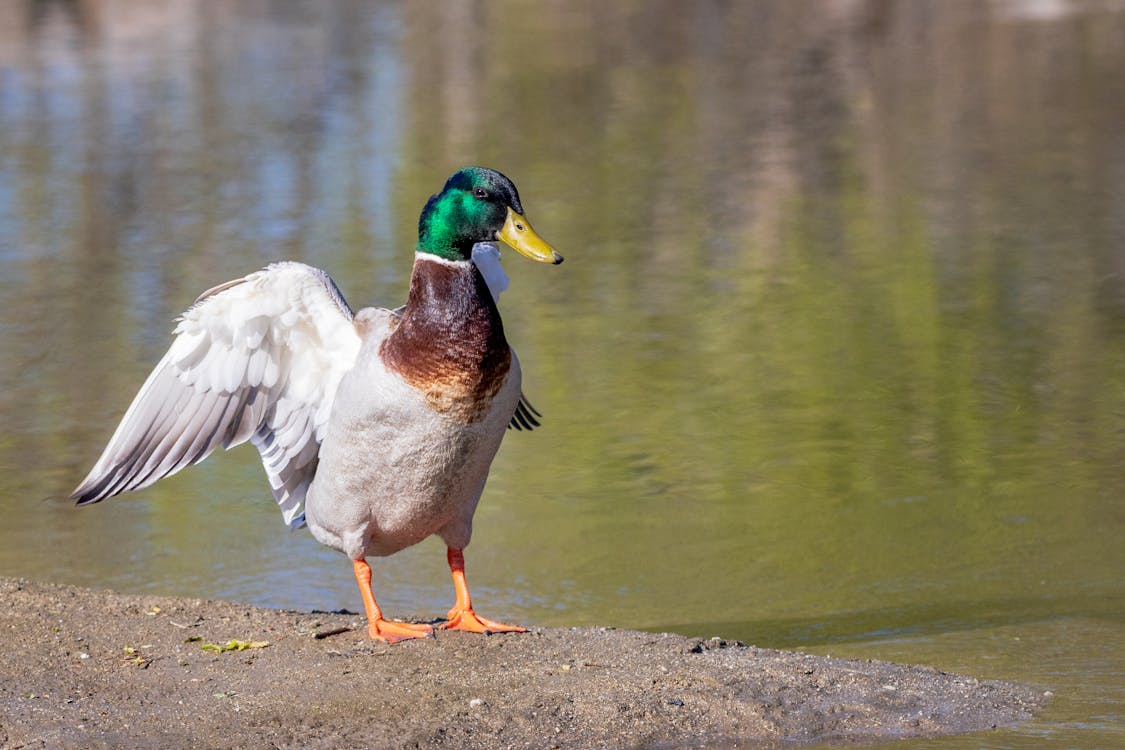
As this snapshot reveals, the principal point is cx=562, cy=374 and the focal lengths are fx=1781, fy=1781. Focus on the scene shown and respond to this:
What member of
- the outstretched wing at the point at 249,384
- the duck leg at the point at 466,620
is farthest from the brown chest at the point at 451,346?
the duck leg at the point at 466,620

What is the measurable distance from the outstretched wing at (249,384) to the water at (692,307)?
100 centimetres

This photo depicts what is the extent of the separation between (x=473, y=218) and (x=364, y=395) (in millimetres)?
593

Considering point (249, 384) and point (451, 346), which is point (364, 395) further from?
point (249, 384)

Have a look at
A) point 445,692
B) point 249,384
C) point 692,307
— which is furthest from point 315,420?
point 692,307

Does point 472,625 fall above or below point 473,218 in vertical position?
below

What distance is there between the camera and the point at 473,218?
509 cm

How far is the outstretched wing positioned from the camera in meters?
5.26

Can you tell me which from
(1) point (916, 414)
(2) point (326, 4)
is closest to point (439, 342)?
(1) point (916, 414)

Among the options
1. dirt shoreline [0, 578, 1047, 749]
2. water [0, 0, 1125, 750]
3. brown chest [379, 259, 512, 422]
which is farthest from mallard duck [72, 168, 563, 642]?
water [0, 0, 1125, 750]

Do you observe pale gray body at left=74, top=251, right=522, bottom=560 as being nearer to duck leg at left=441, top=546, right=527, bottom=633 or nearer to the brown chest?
the brown chest

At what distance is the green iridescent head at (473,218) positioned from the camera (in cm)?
509

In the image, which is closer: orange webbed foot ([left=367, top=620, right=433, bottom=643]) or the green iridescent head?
the green iridescent head

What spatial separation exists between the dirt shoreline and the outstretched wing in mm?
495

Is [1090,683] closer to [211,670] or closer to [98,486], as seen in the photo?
[211,670]
